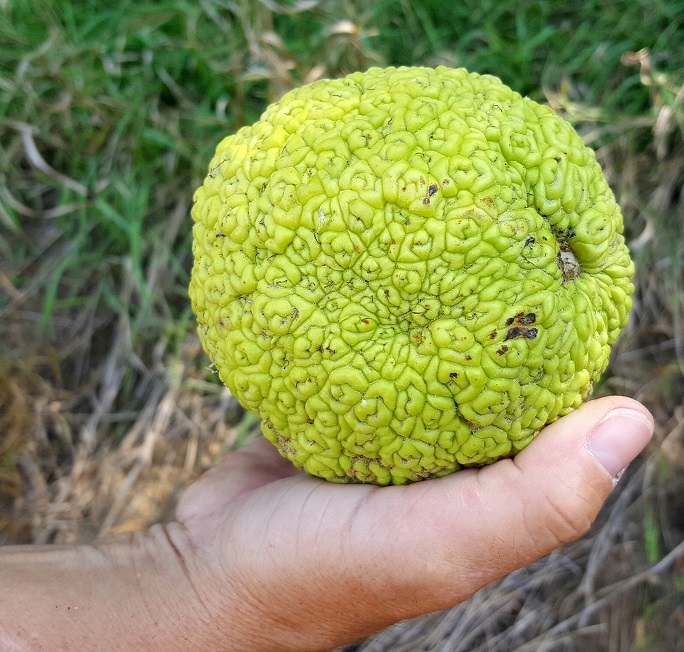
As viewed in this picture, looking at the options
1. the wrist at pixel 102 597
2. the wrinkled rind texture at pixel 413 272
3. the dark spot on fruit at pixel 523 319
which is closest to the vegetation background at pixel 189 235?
the wrist at pixel 102 597

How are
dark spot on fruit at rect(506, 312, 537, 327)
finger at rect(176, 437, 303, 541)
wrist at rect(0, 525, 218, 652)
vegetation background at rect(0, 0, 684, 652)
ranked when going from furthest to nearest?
vegetation background at rect(0, 0, 684, 652) → finger at rect(176, 437, 303, 541) → wrist at rect(0, 525, 218, 652) → dark spot on fruit at rect(506, 312, 537, 327)

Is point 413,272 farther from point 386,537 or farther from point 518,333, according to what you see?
point 386,537

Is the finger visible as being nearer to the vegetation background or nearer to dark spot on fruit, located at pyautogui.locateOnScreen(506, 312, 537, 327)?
the vegetation background

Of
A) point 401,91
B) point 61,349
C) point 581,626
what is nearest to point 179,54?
point 61,349

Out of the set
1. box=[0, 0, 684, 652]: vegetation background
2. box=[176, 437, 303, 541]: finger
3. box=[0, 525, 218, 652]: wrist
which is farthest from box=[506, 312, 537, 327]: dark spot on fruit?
box=[0, 0, 684, 652]: vegetation background

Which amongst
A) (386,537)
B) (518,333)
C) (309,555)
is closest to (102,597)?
(309,555)

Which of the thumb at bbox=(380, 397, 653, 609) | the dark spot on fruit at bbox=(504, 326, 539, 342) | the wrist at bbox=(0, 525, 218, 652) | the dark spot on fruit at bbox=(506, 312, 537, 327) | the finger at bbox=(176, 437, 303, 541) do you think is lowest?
the wrist at bbox=(0, 525, 218, 652)
